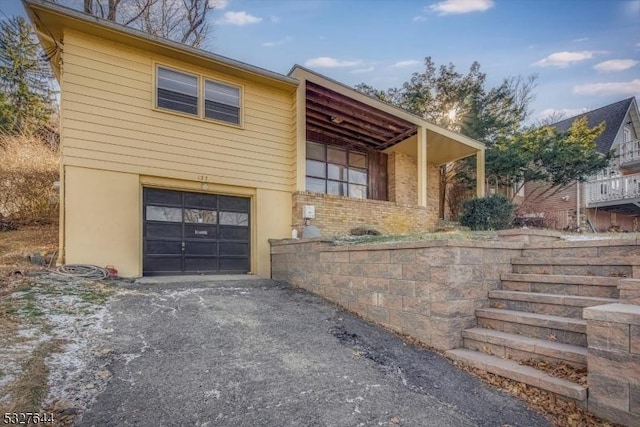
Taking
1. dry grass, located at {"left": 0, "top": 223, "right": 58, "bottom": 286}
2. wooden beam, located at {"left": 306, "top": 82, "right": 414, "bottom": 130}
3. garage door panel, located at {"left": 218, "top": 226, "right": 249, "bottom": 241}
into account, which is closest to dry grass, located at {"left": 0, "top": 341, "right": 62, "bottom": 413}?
dry grass, located at {"left": 0, "top": 223, "right": 58, "bottom": 286}

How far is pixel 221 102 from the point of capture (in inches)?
314

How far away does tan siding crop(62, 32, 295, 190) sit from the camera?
641 centimetres

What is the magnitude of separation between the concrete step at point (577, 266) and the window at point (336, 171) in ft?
23.9

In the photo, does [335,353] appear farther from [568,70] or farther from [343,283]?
[568,70]

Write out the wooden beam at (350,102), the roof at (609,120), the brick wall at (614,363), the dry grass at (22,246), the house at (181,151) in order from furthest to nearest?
the roof at (609,120) → the wooden beam at (350,102) → the house at (181,151) → the dry grass at (22,246) → the brick wall at (614,363)

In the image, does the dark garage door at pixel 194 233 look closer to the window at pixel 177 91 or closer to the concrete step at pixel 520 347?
the window at pixel 177 91

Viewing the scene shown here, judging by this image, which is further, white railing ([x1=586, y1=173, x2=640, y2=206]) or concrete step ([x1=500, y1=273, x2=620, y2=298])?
white railing ([x1=586, y1=173, x2=640, y2=206])

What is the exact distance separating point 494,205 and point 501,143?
5095 millimetres

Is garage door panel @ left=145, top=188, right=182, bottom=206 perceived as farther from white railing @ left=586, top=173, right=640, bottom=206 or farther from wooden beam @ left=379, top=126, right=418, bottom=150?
white railing @ left=586, top=173, right=640, bottom=206

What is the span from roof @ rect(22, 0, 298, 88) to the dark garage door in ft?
9.94

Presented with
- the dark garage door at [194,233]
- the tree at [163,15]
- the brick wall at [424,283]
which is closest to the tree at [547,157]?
the brick wall at [424,283]

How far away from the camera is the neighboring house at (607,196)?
15.0 m

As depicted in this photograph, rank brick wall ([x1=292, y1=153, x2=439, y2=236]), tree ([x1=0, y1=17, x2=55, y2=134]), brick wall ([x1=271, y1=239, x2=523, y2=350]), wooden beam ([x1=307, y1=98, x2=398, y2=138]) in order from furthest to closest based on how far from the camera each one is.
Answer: tree ([x1=0, y1=17, x2=55, y2=134])
wooden beam ([x1=307, y1=98, x2=398, y2=138])
brick wall ([x1=292, y1=153, x2=439, y2=236])
brick wall ([x1=271, y1=239, x2=523, y2=350])

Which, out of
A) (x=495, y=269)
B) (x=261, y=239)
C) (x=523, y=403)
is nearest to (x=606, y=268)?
(x=495, y=269)
